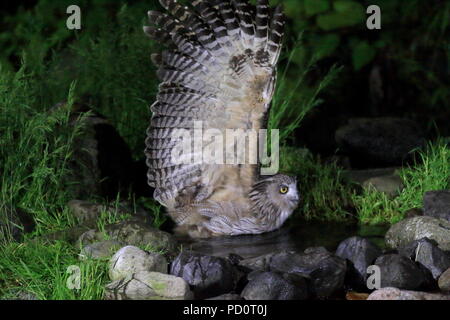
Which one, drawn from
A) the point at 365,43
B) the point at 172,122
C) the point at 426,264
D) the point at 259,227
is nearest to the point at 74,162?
the point at 172,122

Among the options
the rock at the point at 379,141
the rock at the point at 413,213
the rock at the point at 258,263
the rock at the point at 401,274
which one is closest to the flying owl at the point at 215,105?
the rock at the point at 413,213

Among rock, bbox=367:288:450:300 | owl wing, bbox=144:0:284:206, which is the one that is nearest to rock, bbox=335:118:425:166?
owl wing, bbox=144:0:284:206

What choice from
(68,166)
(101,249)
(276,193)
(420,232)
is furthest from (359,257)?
(68,166)

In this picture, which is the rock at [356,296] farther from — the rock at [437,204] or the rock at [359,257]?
the rock at [437,204]

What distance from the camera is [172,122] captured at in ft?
18.4

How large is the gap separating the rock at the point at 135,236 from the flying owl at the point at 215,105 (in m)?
0.64

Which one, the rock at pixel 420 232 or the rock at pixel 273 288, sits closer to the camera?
the rock at pixel 273 288

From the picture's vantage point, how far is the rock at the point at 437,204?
18.3 ft

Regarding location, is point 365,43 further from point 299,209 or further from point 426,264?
point 426,264

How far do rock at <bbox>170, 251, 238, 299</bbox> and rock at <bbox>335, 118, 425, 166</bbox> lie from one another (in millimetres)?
3613

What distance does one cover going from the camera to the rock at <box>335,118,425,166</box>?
7.67 meters

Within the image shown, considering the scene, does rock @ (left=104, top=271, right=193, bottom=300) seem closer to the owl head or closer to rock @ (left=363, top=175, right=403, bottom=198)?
the owl head

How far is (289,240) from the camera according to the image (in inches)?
220
